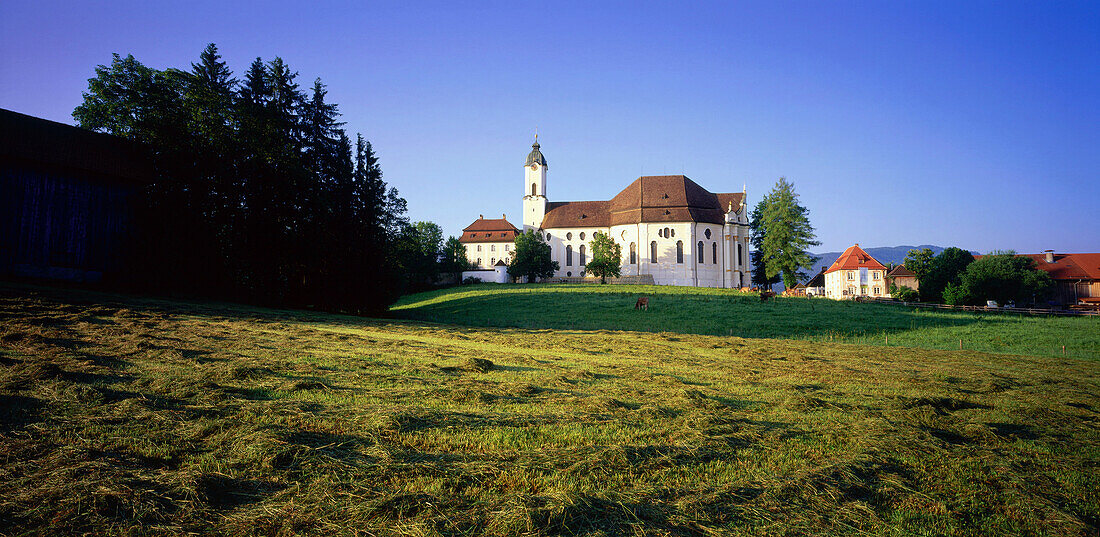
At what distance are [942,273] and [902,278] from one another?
29.2 meters

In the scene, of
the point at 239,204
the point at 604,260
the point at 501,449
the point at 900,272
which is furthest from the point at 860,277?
the point at 501,449

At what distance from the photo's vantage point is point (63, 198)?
2444 centimetres

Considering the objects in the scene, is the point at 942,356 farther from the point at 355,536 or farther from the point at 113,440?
the point at 113,440

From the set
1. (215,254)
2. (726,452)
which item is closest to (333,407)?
(726,452)

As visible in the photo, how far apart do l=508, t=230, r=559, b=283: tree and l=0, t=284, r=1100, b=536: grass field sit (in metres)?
62.9

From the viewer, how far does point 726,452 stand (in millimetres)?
4918

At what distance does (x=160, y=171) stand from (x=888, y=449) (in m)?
34.3

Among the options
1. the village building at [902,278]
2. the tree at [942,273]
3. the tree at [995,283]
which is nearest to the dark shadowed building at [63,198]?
the tree at [995,283]

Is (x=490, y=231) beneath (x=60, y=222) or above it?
above

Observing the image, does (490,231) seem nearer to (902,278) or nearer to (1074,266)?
(902,278)

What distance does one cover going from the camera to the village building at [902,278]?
7919 centimetres

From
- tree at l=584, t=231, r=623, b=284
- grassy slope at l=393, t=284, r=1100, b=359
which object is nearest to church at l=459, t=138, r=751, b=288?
tree at l=584, t=231, r=623, b=284

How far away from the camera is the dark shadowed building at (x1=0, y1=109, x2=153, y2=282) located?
23.1m

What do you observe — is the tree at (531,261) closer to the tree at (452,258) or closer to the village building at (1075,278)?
the tree at (452,258)
